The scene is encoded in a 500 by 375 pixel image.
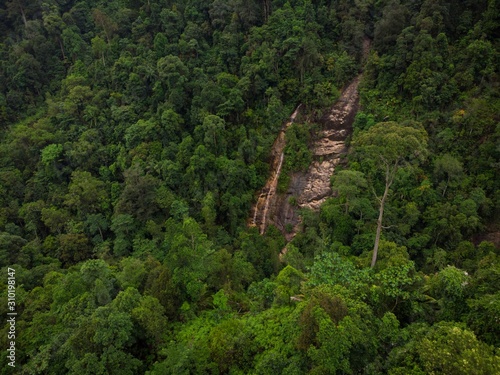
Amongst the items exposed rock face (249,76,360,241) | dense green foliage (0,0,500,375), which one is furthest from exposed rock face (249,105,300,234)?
dense green foliage (0,0,500,375)

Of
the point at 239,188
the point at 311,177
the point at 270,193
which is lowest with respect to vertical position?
the point at 270,193

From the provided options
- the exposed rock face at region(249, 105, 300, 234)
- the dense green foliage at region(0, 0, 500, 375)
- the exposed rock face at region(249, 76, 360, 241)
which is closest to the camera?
the dense green foliage at region(0, 0, 500, 375)

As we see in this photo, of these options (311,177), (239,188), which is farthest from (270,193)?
(311,177)

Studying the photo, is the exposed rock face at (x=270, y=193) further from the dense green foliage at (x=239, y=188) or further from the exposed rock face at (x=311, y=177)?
the dense green foliage at (x=239, y=188)

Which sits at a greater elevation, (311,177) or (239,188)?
(239,188)

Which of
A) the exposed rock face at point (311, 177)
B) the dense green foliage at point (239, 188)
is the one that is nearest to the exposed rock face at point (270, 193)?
the exposed rock face at point (311, 177)

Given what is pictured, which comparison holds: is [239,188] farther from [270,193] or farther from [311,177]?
[311,177]

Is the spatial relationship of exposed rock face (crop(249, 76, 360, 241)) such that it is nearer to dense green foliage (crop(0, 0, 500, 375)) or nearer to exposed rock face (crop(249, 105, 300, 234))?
exposed rock face (crop(249, 105, 300, 234))
